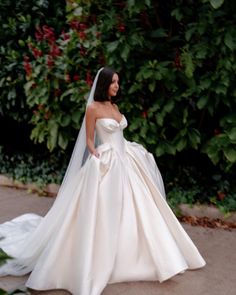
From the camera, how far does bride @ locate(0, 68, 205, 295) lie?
3.52m

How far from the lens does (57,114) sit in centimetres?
623

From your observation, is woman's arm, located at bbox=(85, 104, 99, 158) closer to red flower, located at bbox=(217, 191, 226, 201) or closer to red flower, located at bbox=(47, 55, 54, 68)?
red flower, located at bbox=(217, 191, 226, 201)

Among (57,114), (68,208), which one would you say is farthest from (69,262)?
(57,114)

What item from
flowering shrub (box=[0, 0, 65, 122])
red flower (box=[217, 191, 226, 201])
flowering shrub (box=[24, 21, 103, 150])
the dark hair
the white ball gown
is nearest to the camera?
the white ball gown

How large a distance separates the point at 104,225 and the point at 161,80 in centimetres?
241

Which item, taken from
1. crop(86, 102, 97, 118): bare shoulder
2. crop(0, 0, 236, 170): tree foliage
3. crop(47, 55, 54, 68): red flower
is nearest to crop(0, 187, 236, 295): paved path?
crop(0, 0, 236, 170): tree foliage

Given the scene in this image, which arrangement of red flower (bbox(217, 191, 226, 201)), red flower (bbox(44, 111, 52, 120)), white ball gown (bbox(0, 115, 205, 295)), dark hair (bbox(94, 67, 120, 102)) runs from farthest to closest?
red flower (bbox(44, 111, 52, 120)) < red flower (bbox(217, 191, 226, 201)) < dark hair (bbox(94, 67, 120, 102)) < white ball gown (bbox(0, 115, 205, 295))

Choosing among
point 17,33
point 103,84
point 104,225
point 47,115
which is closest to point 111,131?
point 103,84

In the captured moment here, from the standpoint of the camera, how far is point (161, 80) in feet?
17.9

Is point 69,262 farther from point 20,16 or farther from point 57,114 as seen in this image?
point 20,16

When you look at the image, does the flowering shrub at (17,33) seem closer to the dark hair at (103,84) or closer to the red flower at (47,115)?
the red flower at (47,115)

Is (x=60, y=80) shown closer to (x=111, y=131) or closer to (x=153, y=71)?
(x=153, y=71)

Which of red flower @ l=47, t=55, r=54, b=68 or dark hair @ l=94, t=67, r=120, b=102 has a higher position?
red flower @ l=47, t=55, r=54, b=68

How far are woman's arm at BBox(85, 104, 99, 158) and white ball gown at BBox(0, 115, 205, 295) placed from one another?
0.05 metres
